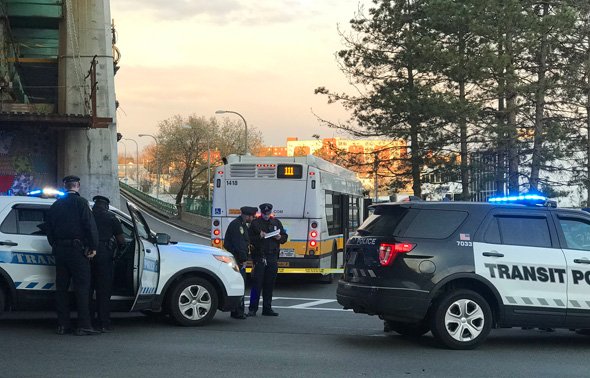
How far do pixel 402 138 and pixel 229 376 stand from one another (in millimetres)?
29795

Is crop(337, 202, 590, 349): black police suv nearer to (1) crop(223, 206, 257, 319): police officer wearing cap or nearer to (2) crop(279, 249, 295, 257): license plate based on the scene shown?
(1) crop(223, 206, 257, 319): police officer wearing cap

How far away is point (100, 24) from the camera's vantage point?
72.1ft

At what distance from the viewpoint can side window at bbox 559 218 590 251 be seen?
9.38 metres

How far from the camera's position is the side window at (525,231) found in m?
9.22

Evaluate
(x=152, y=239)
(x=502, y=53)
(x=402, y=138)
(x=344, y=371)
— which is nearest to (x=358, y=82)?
(x=402, y=138)

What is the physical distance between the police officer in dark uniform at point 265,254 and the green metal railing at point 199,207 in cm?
4170

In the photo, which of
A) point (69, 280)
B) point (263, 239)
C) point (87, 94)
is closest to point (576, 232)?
point (263, 239)

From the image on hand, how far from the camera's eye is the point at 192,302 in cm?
1041

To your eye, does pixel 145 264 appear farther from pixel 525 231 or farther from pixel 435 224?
pixel 525 231

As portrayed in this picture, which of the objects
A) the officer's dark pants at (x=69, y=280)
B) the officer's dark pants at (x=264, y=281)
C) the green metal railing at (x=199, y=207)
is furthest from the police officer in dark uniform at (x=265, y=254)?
the green metal railing at (x=199, y=207)

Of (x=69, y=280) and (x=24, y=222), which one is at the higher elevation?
(x=24, y=222)

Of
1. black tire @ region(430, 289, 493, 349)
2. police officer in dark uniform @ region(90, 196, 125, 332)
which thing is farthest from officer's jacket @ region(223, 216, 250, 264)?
black tire @ region(430, 289, 493, 349)

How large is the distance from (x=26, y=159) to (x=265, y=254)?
13003mm

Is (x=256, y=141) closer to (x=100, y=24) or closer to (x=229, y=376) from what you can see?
(x=100, y=24)
